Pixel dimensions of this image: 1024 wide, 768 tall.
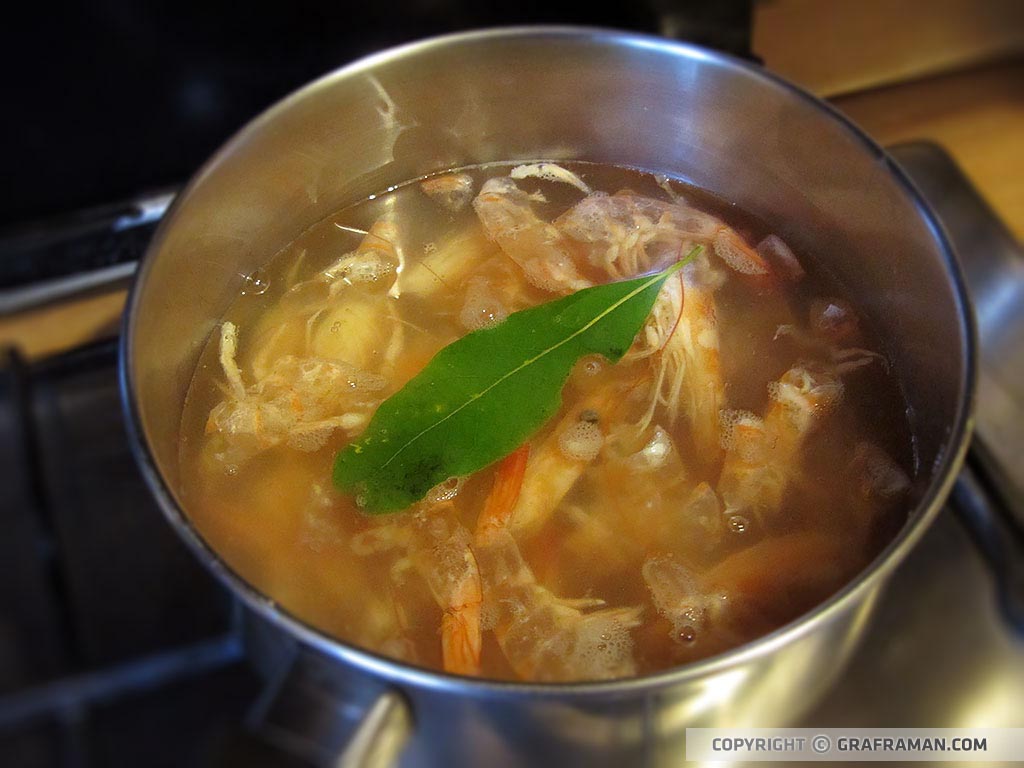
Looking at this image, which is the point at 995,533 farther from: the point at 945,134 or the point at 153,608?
the point at 153,608

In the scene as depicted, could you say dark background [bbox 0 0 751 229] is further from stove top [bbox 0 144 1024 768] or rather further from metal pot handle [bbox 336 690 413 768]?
metal pot handle [bbox 336 690 413 768]

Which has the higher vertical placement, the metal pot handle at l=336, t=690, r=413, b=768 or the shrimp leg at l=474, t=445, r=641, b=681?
the metal pot handle at l=336, t=690, r=413, b=768

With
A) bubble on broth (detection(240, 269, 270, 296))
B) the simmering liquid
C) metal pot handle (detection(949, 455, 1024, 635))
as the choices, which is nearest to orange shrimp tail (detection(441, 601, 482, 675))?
the simmering liquid

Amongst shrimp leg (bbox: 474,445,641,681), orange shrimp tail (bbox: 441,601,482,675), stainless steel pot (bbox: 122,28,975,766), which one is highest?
stainless steel pot (bbox: 122,28,975,766)

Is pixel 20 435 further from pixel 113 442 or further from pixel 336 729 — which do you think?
pixel 336 729

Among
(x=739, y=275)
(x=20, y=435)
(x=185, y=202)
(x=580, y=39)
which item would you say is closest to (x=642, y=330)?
(x=739, y=275)

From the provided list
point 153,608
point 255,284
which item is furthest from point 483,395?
point 153,608
